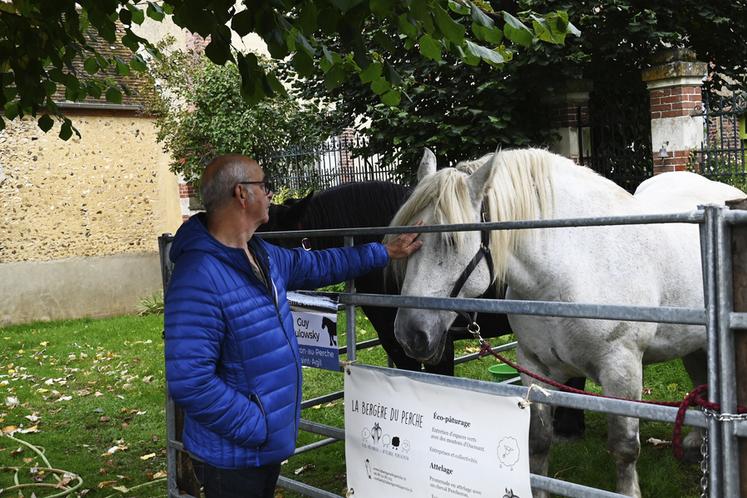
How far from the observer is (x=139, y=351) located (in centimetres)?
1030

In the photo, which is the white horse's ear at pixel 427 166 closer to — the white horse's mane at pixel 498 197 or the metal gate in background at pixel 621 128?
the white horse's mane at pixel 498 197

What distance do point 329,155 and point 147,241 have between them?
178 inches

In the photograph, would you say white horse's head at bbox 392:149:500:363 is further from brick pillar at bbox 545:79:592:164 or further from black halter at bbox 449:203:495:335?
brick pillar at bbox 545:79:592:164

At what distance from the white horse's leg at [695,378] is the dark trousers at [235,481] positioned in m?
2.80

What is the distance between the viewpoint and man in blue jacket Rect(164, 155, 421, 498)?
269 centimetres

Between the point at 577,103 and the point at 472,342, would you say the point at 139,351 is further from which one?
the point at 577,103

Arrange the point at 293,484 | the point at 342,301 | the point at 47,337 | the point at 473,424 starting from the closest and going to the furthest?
the point at 473,424
the point at 342,301
the point at 293,484
the point at 47,337

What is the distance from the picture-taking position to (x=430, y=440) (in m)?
2.90

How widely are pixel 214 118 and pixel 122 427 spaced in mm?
7413

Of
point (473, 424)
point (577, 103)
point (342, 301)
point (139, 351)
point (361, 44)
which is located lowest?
point (139, 351)

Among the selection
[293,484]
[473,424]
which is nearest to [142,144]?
[293,484]

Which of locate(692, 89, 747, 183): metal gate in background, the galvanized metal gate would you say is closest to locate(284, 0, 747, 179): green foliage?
locate(692, 89, 747, 183): metal gate in background

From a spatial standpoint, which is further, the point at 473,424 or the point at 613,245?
the point at 613,245

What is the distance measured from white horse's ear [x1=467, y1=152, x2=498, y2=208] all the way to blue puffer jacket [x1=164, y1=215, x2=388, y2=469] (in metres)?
0.96
